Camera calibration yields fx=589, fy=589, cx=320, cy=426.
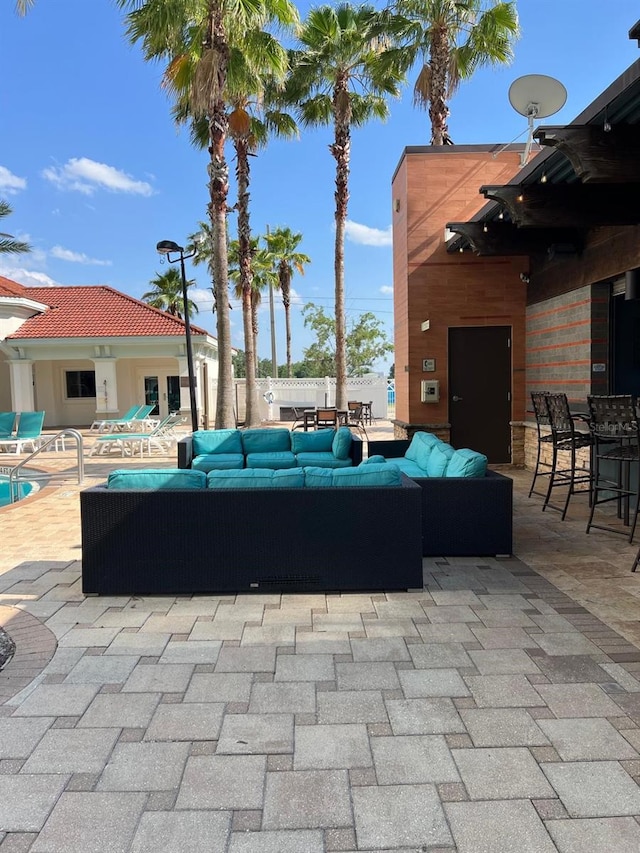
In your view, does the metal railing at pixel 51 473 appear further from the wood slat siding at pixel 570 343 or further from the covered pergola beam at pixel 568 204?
the wood slat siding at pixel 570 343

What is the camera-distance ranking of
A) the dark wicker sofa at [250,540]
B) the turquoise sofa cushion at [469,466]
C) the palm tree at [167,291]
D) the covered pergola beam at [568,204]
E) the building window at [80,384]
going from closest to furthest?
the dark wicker sofa at [250,540]
the turquoise sofa cushion at [469,466]
the covered pergola beam at [568,204]
the building window at [80,384]
the palm tree at [167,291]

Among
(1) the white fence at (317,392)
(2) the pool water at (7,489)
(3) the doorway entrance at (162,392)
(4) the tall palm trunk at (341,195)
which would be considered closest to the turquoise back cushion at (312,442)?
(2) the pool water at (7,489)

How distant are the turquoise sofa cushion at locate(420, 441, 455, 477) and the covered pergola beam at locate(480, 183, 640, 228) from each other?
2.92 metres

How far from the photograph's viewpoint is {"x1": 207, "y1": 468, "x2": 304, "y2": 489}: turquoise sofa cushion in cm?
389

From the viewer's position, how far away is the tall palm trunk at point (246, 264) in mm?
14875

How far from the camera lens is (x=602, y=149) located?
473 centimetres

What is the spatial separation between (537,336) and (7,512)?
7528 mm

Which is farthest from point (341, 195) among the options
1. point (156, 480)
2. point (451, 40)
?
point (156, 480)

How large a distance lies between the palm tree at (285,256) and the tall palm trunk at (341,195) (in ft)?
41.3

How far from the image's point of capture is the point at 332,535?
3826 mm

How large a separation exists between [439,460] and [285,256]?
2484cm

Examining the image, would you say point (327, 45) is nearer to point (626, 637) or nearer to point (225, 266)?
point (225, 266)

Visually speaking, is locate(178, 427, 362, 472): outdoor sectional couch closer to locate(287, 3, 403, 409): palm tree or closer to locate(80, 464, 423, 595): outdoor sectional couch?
locate(80, 464, 423, 595): outdoor sectional couch

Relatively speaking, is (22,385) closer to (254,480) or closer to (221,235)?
(221,235)
